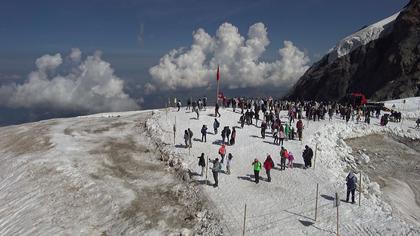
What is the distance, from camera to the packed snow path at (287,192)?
22.6m

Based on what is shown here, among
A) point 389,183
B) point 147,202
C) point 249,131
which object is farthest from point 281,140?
point 147,202

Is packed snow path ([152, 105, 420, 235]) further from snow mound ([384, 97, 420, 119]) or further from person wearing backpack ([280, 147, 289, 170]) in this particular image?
snow mound ([384, 97, 420, 119])

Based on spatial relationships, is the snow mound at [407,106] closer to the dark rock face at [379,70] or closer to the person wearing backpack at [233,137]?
the dark rock face at [379,70]

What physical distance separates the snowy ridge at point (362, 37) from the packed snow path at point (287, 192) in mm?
104618

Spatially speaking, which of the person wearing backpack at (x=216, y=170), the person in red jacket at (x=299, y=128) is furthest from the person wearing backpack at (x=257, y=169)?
the person in red jacket at (x=299, y=128)

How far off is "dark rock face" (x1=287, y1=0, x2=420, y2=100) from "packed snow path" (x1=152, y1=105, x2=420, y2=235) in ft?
243

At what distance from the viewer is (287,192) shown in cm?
2731

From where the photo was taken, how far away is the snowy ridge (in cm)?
13625

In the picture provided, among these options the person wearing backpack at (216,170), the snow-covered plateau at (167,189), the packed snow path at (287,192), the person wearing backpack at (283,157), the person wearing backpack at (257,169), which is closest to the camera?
the packed snow path at (287,192)

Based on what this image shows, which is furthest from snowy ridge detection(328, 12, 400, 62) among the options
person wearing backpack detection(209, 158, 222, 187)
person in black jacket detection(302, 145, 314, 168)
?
person wearing backpack detection(209, 158, 222, 187)

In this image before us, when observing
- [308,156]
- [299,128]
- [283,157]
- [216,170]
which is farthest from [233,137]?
[216,170]

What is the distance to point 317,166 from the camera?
32438 millimetres

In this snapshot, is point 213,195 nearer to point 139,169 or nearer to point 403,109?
point 139,169

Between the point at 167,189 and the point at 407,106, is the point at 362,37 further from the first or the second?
the point at 167,189
